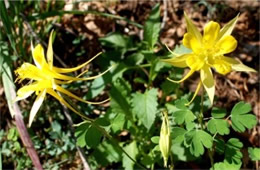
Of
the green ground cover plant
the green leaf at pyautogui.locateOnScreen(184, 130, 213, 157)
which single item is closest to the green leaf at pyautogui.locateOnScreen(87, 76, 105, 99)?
the green ground cover plant

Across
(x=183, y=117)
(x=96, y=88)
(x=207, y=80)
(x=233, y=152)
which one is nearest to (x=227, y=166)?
(x=233, y=152)

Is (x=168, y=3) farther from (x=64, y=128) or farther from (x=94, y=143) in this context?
(x=94, y=143)

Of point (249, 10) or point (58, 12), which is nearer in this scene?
point (58, 12)

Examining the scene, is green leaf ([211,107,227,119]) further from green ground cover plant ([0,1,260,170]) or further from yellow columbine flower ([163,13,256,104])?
yellow columbine flower ([163,13,256,104])

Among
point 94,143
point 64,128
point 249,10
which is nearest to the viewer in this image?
point 94,143

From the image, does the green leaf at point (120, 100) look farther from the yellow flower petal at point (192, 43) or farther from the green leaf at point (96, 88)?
the yellow flower petal at point (192, 43)

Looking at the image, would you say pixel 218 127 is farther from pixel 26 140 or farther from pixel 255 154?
pixel 26 140

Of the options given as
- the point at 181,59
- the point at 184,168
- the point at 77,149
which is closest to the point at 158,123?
the point at 184,168

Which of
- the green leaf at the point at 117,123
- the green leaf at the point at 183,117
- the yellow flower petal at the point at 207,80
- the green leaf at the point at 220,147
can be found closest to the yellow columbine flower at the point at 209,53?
the yellow flower petal at the point at 207,80
